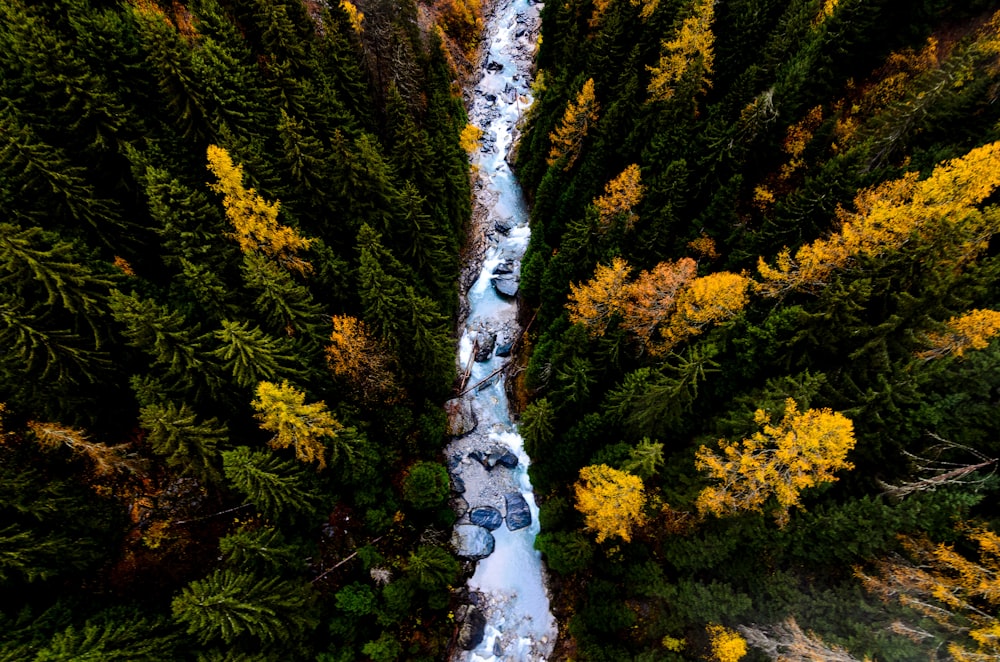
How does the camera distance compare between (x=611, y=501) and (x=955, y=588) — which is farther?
(x=611, y=501)

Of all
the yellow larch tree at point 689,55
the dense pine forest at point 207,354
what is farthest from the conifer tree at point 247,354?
the yellow larch tree at point 689,55

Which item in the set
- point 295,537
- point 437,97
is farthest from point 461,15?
point 295,537

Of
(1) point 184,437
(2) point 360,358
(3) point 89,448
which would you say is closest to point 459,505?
(2) point 360,358

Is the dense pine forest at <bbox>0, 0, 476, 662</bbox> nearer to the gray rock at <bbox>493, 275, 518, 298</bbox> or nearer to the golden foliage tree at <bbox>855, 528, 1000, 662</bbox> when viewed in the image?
the gray rock at <bbox>493, 275, 518, 298</bbox>

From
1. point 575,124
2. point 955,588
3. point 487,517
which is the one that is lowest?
point 487,517

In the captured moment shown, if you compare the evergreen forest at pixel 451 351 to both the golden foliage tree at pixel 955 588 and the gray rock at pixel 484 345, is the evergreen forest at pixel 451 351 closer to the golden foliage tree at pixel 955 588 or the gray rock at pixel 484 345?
the golden foliage tree at pixel 955 588

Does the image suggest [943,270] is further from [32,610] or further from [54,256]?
[32,610]

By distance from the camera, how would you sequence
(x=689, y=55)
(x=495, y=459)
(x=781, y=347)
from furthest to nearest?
(x=495, y=459), (x=689, y=55), (x=781, y=347)

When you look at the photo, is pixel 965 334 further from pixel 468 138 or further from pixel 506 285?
pixel 468 138
